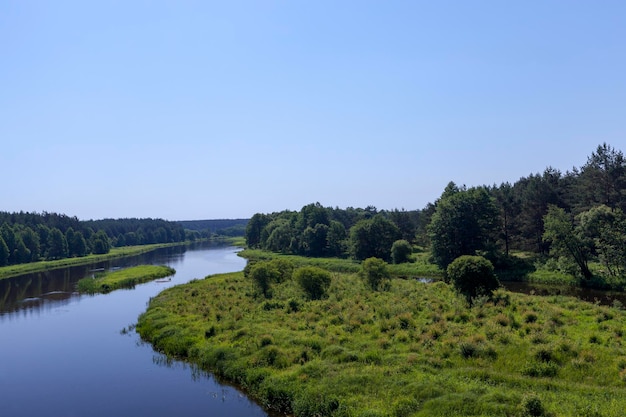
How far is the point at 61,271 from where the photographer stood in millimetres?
102750

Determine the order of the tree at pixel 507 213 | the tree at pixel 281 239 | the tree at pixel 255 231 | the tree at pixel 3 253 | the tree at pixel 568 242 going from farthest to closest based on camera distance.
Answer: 1. the tree at pixel 255 231
2. the tree at pixel 281 239
3. the tree at pixel 3 253
4. the tree at pixel 507 213
5. the tree at pixel 568 242

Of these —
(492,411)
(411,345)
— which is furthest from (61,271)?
(492,411)

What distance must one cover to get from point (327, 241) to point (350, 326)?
280ft

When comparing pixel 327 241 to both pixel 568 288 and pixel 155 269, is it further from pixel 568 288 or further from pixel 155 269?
pixel 568 288

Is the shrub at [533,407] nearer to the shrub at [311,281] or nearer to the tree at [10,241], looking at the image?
the shrub at [311,281]

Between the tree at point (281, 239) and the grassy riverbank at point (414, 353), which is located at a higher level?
the tree at point (281, 239)

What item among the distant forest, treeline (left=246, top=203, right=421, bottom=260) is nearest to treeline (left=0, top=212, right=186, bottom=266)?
the distant forest

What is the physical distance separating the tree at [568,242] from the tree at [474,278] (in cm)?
2858

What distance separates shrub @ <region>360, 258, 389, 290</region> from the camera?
163ft

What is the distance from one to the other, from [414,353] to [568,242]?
4448 centimetres

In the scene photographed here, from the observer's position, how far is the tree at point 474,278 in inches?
1433

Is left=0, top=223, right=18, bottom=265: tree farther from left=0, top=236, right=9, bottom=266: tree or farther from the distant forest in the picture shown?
left=0, top=236, right=9, bottom=266: tree

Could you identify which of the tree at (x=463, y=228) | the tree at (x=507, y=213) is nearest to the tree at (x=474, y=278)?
the tree at (x=463, y=228)

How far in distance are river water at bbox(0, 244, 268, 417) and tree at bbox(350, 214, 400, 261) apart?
52459mm
